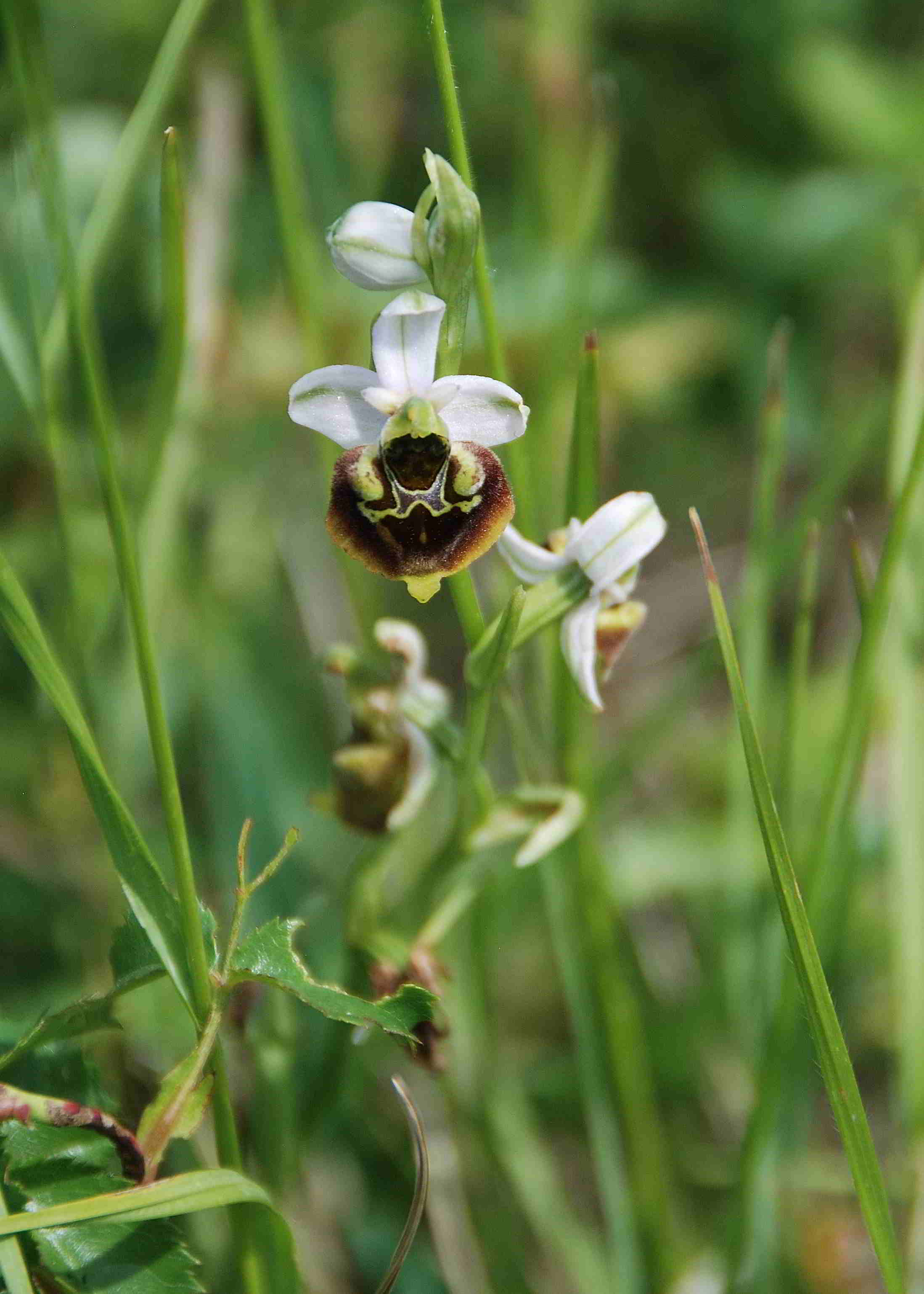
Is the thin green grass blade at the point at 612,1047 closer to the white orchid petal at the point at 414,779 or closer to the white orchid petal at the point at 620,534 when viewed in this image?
the white orchid petal at the point at 414,779

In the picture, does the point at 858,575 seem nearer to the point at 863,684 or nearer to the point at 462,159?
the point at 863,684

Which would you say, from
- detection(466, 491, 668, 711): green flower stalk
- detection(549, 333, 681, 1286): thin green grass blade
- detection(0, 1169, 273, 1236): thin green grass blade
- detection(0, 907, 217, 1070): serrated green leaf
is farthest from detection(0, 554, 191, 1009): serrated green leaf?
detection(549, 333, 681, 1286): thin green grass blade

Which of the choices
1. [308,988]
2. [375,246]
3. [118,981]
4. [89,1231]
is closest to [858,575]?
[375,246]

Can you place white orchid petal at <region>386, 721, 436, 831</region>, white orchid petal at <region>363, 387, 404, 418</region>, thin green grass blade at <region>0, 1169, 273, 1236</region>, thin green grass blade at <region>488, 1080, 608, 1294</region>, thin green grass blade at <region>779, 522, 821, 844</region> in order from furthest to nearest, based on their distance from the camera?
1. thin green grass blade at <region>488, 1080, 608, 1294</region>
2. thin green grass blade at <region>779, 522, 821, 844</region>
3. white orchid petal at <region>386, 721, 436, 831</region>
4. white orchid petal at <region>363, 387, 404, 418</region>
5. thin green grass blade at <region>0, 1169, 273, 1236</region>

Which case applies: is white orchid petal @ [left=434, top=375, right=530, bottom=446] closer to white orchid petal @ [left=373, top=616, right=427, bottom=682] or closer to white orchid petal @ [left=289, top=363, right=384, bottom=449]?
white orchid petal @ [left=289, top=363, right=384, bottom=449]

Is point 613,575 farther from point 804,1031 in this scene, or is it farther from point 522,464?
point 804,1031
